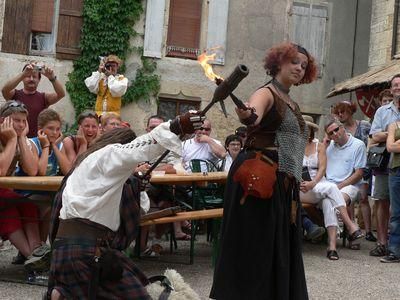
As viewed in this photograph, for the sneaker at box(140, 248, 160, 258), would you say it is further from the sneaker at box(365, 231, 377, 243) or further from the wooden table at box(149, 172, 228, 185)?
the sneaker at box(365, 231, 377, 243)

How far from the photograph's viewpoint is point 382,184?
25.6 feet

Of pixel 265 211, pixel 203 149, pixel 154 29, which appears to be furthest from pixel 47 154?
pixel 154 29

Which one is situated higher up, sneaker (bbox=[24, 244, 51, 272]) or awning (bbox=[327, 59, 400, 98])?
awning (bbox=[327, 59, 400, 98])

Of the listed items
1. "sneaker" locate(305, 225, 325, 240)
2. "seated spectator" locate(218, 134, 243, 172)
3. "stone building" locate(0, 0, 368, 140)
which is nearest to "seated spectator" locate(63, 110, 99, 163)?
"seated spectator" locate(218, 134, 243, 172)

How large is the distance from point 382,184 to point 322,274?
1776 millimetres

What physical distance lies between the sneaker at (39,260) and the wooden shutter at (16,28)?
974 centimetres

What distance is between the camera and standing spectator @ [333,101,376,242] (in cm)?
857

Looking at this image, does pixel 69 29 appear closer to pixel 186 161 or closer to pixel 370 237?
pixel 186 161

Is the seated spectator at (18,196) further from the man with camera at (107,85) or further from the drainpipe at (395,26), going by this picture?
the drainpipe at (395,26)

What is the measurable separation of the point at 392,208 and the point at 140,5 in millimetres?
9299

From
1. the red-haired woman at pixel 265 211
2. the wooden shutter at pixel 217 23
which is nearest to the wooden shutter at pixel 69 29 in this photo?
the wooden shutter at pixel 217 23

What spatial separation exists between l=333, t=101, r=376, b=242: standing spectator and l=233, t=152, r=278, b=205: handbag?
179 inches

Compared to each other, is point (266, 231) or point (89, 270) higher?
point (266, 231)

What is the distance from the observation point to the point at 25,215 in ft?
18.8
